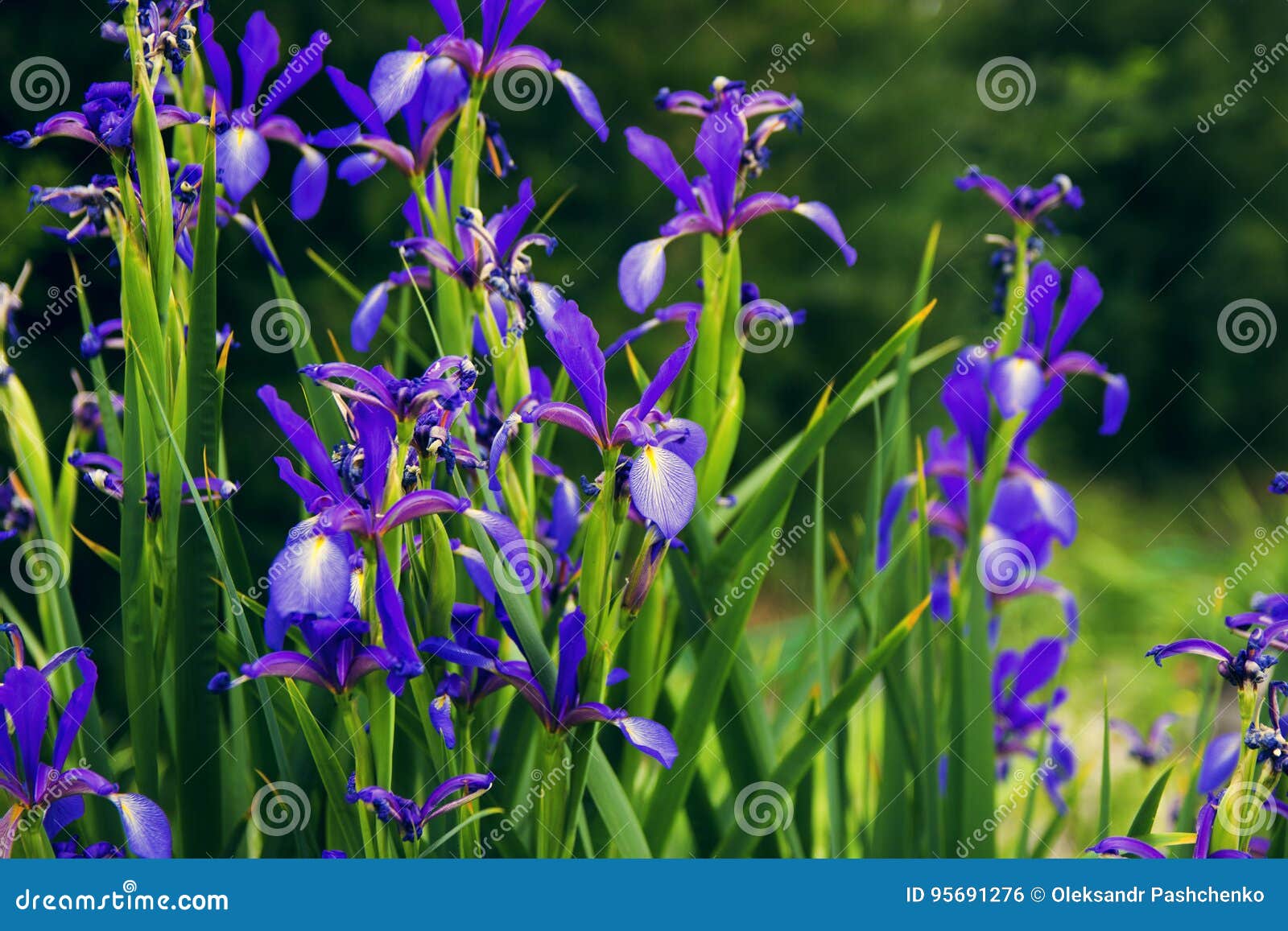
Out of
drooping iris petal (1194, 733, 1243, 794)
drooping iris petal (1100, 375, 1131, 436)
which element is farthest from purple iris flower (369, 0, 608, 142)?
drooping iris petal (1194, 733, 1243, 794)

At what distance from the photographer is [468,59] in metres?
1.40

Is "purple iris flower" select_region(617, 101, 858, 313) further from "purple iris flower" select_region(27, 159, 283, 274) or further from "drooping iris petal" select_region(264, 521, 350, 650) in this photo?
"drooping iris petal" select_region(264, 521, 350, 650)

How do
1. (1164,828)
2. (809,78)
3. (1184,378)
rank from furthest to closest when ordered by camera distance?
1. (1184,378)
2. (809,78)
3. (1164,828)

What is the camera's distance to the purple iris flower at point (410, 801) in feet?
3.46

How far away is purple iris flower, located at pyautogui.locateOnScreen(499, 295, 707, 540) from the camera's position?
999 millimetres

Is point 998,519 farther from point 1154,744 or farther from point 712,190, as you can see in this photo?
point 712,190

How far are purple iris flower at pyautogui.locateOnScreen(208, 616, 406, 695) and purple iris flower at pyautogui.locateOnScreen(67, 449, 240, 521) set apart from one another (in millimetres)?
223

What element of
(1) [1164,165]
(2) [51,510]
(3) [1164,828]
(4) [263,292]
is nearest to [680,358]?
(2) [51,510]

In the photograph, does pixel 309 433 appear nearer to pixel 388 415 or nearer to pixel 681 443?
pixel 388 415

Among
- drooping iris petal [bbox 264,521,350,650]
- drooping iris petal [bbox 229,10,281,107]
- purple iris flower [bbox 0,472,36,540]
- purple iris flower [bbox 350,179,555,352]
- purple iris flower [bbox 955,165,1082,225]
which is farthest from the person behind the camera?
purple iris flower [bbox 955,165,1082,225]

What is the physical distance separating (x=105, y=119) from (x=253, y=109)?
12.9 inches

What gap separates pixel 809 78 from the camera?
547 centimetres

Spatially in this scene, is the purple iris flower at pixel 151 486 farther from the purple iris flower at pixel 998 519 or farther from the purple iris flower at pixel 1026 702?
the purple iris flower at pixel 1026 702

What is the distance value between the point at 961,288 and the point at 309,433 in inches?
236
